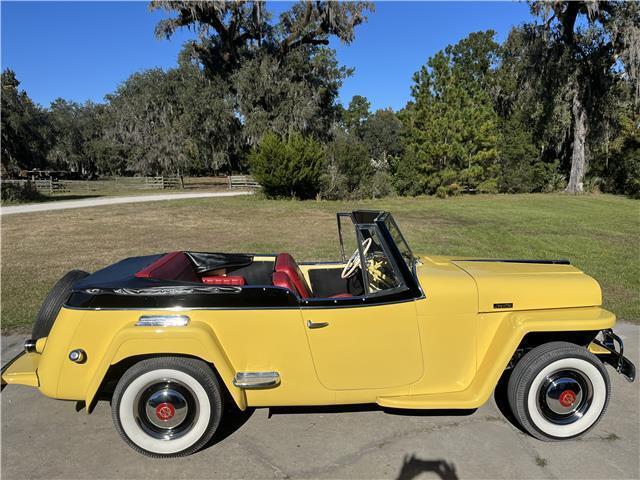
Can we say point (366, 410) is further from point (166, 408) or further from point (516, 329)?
point (166, 408)

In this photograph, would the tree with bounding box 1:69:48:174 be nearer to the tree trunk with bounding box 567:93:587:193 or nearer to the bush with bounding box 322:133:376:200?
the bush with bounding box 322:133:376:200

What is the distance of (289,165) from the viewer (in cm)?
1992

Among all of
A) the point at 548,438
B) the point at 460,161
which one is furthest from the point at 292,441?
the point at 460,161

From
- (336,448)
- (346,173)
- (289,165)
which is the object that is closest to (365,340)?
(336,448)

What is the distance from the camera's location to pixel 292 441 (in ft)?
9.53

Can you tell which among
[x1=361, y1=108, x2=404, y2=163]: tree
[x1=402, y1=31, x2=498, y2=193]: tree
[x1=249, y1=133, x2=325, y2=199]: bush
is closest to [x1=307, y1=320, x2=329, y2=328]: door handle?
[x1=249, y1=133, x2=325, y2=199]: bush

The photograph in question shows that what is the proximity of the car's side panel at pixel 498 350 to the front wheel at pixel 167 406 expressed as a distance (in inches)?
44.3

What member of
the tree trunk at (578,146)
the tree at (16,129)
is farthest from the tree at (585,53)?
the tree at (16,129)

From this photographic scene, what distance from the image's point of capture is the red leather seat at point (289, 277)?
10.4 ft

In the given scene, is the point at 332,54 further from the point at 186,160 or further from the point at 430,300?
the point at 430,300

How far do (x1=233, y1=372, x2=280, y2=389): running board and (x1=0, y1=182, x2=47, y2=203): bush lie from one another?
890 inches

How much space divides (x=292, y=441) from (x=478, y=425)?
1.29 m

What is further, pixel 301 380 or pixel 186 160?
pixel 186 160

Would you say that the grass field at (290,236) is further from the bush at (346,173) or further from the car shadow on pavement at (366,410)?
the car shadow on pavement at (366,410)
